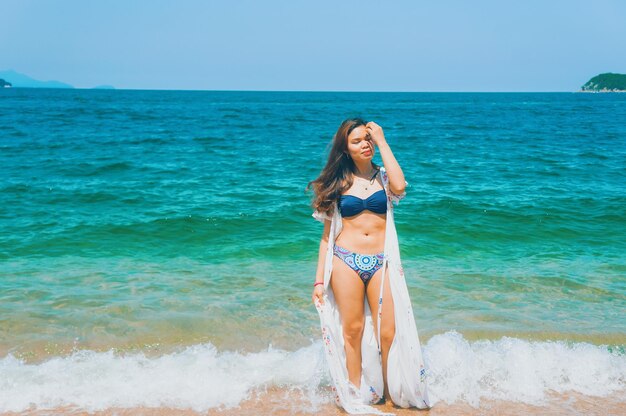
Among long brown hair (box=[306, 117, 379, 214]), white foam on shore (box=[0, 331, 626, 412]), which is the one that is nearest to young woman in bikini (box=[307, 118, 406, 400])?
long brown hair (box=[306, 117, 379, 214])

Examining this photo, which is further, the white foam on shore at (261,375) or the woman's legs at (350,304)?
the white foam on shore at (261,375)

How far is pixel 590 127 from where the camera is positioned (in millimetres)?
32031

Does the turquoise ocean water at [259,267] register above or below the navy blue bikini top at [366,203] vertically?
below

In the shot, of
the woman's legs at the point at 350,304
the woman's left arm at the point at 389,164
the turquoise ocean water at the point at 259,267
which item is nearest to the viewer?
the woman's left arm at the point at 389,164

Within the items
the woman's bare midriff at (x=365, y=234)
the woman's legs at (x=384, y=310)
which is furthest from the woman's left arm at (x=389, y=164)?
the woman's legs at (x=384, y=310)

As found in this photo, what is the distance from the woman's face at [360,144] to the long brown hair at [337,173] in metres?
0.03

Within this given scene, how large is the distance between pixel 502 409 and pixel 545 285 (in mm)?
3697

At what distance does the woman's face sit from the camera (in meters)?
4.24

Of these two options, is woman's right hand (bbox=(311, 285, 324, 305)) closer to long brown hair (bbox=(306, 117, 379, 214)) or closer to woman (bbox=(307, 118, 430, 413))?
woman (bbox=(307, 118, 430, 413))

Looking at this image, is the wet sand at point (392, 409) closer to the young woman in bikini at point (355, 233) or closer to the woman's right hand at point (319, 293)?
the young woman in bikini at point (355, 233)

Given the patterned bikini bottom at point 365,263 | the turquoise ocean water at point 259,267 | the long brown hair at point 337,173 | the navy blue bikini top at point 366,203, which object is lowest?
the turquoise ocean water at point 259,267

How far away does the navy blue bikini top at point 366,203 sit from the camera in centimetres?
426

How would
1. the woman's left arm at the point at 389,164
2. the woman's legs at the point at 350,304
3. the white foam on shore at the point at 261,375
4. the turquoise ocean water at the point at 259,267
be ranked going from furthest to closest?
the turquoise ocean water at the point at 259,267 → the white foam on shore at the point at 261,375 → the woman's legs at the point at 350,304 → the woman's left arm at the point at 389,164

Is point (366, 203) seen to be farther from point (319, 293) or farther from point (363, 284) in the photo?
point (319, 293)
